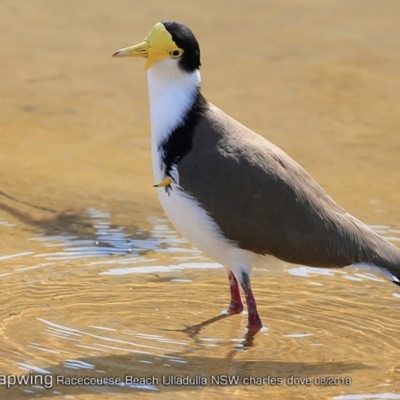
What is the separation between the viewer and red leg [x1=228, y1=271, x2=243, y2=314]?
7.45 metres

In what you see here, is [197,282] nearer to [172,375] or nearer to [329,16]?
[172,375]

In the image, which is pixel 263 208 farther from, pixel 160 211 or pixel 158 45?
pixel 160 211

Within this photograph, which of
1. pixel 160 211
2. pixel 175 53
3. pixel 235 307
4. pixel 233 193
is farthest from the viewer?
pixel 160 211

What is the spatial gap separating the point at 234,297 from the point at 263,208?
2.74 feet

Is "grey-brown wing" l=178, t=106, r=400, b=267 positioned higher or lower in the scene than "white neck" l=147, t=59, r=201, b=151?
lower

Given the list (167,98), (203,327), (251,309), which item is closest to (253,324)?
(251,309)

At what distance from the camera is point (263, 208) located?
22.8 ft

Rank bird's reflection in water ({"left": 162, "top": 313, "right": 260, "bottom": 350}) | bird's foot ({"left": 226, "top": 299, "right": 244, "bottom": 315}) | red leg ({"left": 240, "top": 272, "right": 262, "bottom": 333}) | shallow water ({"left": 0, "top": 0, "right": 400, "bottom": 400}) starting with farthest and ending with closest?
bird's foot ({"left": 226, "top": 299, "right": 244, "bottom": 315}) → red leg ({"left": 240, "top": 272, "right": 262, "bottom": 333}) → bird's reflection in water ({"left": 162, "top": 313, "right": 260, "bottom": 350}) → shallow water ({"left": 0, "top": 0, "right": 400, "bottom": 400})

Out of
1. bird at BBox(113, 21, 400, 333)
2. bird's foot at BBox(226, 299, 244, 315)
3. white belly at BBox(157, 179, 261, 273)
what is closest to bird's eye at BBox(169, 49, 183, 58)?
bird at BBox(113, 21, 400, 333)

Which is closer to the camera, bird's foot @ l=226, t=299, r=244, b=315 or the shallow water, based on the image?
the shallow water

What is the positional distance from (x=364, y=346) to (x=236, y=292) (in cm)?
104

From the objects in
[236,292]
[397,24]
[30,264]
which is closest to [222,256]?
[236,292]

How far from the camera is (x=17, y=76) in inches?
482

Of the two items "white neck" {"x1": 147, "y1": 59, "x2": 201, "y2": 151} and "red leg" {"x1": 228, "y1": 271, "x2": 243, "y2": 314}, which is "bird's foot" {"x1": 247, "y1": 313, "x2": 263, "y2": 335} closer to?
"red leg" {"x1": 228, "y1": 271, "x2": 243, "y2": 314}
